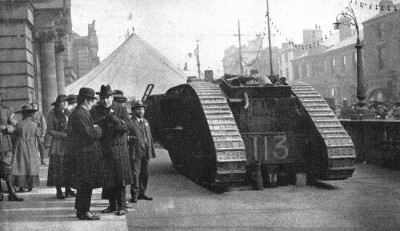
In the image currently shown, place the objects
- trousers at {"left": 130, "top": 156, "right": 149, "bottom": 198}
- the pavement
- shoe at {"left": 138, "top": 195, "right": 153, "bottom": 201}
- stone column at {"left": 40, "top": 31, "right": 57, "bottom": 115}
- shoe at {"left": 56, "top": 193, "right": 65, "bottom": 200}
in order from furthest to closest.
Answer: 1. stone column at {"left": 40, "top": 31, "right": 57, "bottom": 115}
2. shoe at {"left": 56, "top": 193, "right": 65, "bottom": 200}
3. shoe at {"left": 138, "top": 195, "right": 153, "bottom": 201}
4. trousers at {"left": 130, "top": 156, "right": 149, "bottom": 198}
5. the pavement

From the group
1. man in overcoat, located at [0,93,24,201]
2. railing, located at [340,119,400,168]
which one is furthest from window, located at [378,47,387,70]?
man in overcoat, located at [0,93,24,201]

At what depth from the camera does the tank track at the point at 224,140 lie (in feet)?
25.9

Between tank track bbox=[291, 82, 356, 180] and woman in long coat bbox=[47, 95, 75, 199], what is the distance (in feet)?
13.8

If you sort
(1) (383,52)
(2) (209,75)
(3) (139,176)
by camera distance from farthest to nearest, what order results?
1. (1) (383,52)
2. (2) (209,75)
3. (3) (139,176)

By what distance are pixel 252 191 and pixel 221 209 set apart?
1.67 metres

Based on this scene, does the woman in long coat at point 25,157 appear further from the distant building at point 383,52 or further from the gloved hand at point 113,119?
the distant building at point 383,52

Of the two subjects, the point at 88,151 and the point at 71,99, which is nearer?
the point at 88,151

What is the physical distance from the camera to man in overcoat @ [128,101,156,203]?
7.55m

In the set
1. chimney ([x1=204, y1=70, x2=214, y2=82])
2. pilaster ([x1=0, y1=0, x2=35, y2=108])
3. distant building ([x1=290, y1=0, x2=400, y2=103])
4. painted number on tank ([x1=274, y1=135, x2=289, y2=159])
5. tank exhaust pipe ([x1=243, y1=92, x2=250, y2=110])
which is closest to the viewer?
painted number on tank ([x1=274, y1=135, x2=289, y2=159])

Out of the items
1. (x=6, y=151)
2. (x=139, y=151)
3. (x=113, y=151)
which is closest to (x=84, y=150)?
(x=113, y=151)

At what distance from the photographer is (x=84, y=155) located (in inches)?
244

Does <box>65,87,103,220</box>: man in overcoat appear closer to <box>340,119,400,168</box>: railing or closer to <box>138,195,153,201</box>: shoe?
<box>138,195,153,201</box>: shoe

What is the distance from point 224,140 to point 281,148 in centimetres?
126

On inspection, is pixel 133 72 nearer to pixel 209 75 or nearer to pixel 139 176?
pixel 209 75
